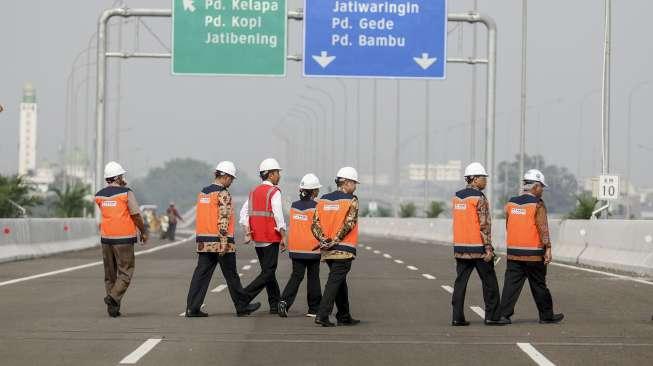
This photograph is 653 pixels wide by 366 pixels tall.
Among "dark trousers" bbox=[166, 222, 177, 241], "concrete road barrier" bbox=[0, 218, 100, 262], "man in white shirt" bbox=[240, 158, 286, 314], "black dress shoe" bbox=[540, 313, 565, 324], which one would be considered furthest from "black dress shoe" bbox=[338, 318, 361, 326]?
"dark trousers" bbox=[166, 222, 177, 241]

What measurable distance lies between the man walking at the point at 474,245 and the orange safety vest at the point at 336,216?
3.89 ft

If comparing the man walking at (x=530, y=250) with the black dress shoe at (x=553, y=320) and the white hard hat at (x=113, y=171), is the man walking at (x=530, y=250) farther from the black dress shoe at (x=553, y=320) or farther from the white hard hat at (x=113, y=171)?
the white hard hat at (x=113, y=171)

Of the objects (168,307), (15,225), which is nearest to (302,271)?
(168,307)

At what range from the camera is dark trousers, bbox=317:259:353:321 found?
1379cm

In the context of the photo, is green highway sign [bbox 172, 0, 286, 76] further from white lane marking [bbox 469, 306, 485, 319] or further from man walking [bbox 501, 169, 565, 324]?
man walking [bbox 501, 169, 565, 324]

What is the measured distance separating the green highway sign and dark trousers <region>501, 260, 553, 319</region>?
2210cm

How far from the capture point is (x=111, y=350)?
452 inches

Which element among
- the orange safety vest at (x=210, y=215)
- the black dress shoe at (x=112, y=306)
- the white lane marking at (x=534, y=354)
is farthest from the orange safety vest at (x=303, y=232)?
the white lane marking at (x=534, y=354)

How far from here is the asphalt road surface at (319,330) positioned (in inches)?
440

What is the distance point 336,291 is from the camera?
13.8m

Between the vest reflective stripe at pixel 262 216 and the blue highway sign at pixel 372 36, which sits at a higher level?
the blue highway sign at pixel 372 36

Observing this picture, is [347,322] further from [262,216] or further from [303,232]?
[262,216]

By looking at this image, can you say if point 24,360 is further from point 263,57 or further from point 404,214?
point 404,214

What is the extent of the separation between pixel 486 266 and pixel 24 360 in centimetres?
545
